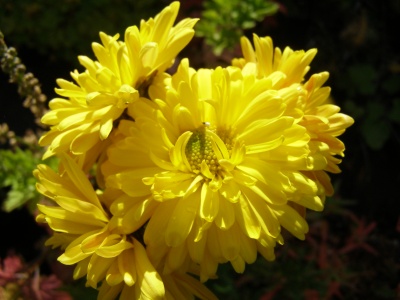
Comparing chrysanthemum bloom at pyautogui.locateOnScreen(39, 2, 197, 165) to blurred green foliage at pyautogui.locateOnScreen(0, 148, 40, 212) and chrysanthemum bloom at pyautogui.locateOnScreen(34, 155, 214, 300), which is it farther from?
blurred green foliage at pyautogui.locateOnScreen(0, 148, 40, 212)

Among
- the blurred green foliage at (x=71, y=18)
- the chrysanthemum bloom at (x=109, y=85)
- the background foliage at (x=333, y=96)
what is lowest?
the background foliage at (x=333, y=96)

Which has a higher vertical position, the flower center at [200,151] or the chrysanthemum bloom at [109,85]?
the chrysanthemum bloom at [109,85]

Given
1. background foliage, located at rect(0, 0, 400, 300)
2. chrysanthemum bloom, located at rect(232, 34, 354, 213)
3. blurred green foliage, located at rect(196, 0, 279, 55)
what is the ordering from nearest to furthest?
chrysanthemum bloom, located at rect(232, 34, 354, 213) < background foliage, located at rect(0, 0, 400, 300) < blurred green foliage, located at rect(196, 0, 279, 55)

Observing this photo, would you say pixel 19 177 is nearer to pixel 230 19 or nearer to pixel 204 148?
pixel 204 148

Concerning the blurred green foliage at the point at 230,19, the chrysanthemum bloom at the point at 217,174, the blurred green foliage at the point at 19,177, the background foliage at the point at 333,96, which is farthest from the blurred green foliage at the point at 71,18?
the chrysanthemum bloom at the point at 217,174

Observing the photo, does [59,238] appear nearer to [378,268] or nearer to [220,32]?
[220,32]

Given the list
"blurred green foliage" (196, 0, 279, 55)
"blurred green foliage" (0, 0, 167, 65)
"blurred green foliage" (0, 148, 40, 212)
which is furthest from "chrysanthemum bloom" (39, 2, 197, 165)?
"blurred green foliage" (0, 0, 167, 65)

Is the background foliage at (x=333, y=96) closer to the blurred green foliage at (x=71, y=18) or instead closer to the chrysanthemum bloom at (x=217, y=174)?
the blurred green foliage at (x=71, y=18)
